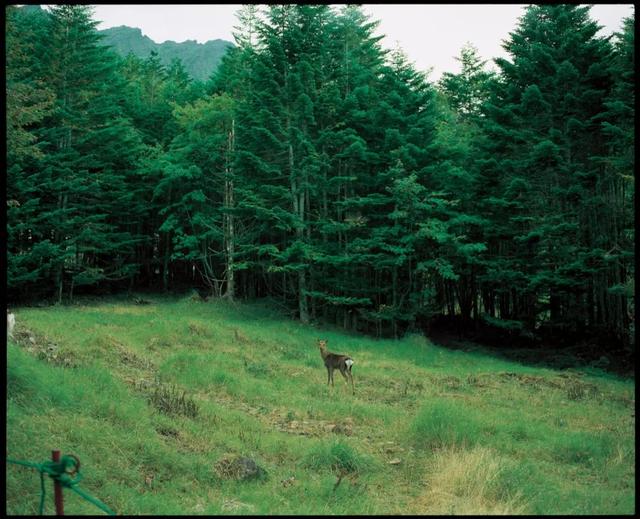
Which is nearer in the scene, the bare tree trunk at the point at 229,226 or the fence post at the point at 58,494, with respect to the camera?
the fence post at the point at 58,494

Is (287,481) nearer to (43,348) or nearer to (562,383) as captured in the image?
(43,348)

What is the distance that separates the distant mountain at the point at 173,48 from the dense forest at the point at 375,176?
91.4 m

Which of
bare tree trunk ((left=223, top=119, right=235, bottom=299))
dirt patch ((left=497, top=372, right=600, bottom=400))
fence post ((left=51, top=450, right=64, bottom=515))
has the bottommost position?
dirt patch ((left=497, top=372, right=600, bottom=400))

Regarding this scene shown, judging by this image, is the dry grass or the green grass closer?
the dry grass

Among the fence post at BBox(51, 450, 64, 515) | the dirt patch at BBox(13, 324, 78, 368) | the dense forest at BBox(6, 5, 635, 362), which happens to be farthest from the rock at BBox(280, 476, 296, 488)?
the dense forest at BBox(6, 5, 635, 362)

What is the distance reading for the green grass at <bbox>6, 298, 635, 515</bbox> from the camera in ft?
16.7

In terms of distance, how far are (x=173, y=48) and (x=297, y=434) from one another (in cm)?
13994

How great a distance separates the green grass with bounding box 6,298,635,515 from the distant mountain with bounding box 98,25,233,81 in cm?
10921

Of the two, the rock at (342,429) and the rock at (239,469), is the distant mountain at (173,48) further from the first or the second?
the rock at (239,469)

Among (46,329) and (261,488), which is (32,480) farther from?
(46,329)

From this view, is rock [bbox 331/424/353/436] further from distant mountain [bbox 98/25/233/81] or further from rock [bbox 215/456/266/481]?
distant mountain [bbox 98/25/233/81]

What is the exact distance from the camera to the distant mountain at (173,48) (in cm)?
11393

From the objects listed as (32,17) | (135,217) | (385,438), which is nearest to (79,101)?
(135,217)

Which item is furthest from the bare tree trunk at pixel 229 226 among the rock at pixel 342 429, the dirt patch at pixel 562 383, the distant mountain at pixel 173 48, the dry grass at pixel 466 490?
the distant mountain at pixel 173 48
